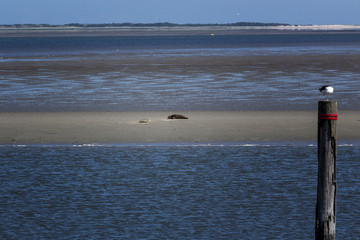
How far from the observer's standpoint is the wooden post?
29.1ft

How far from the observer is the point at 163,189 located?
1180 centimetres

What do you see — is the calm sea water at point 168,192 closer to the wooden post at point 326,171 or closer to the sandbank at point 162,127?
the wooden post at point 326,171

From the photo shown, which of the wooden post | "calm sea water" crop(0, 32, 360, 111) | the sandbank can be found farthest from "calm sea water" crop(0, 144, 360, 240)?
"calm sea water" crop(0, 32, 360, 111)

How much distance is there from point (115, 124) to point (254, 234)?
10718 millimetres

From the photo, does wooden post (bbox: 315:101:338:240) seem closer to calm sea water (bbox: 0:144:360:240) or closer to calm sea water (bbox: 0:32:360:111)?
calm sea water (bbox: 0:144:360:240)

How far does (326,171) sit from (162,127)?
1002 cm

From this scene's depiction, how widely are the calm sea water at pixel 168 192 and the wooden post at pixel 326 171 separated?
1.19ft

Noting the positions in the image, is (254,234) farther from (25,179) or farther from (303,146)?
(303,146)

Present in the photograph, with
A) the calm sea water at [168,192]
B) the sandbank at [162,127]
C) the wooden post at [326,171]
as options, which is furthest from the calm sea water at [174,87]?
the wooden post at [326,171]

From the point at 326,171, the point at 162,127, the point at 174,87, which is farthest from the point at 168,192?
the point at 174,87

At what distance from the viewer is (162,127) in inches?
741

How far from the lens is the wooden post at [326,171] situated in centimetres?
888

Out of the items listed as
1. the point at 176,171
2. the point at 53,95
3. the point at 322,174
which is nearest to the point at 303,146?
the point at 176,171

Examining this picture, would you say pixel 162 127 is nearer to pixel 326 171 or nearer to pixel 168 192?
pixel 168 192
